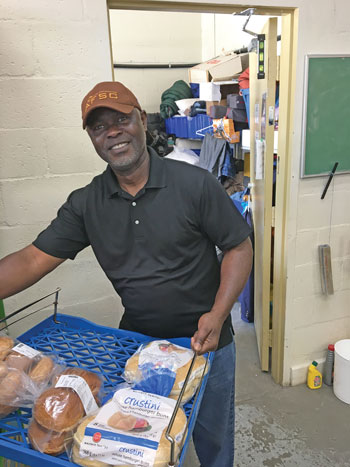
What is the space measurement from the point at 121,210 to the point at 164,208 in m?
0.14

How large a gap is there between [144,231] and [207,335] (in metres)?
0.39

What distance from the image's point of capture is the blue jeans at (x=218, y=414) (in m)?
1.47

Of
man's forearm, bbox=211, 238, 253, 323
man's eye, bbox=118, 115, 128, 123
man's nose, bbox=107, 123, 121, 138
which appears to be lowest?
man's forearm, bbox=211, 238, 253, 323

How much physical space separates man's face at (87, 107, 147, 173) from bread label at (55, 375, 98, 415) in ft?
2.10

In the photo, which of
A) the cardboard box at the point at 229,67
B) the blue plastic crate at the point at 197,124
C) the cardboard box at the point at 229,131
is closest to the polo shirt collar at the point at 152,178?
the cardboard box at the point at 229,131

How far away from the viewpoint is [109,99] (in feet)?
3.71

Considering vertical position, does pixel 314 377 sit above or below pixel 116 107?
below

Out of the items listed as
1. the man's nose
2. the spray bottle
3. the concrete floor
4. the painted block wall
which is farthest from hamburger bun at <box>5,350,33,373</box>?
the painted block wall

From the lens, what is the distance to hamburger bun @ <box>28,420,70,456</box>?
0.73 meters

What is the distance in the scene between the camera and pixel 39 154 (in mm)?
1622

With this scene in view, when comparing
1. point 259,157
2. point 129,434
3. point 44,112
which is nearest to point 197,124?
point 259,157

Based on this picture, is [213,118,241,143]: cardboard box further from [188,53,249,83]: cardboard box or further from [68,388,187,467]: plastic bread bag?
[68,388,187,467]: plastic bread bag

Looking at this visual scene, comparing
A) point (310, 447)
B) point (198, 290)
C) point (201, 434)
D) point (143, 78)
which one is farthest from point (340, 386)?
point (143, 78)

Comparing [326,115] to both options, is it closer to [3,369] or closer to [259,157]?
[259,157]
